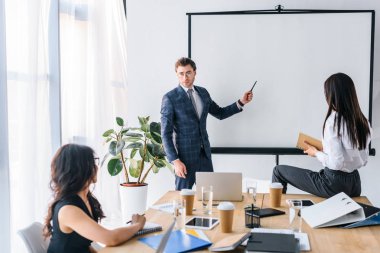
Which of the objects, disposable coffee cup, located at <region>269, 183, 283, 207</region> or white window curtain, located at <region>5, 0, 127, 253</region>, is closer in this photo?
disposable coffee cup, located at <region>269, 183, 283, 207</region>

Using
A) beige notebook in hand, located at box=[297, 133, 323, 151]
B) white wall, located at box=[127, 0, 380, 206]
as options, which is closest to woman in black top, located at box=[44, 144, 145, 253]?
beige notebook in hand, located at box=[297, 133, 323, 151]

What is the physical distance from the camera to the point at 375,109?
3678 mm

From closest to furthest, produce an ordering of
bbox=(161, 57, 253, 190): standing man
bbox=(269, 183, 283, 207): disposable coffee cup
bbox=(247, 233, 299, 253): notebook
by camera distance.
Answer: bbox=(247, 233, 299, 253): notebook, bbox=(269, 183, 283, 207): disposable coffee cup, bbox=(161, 57, 253, 190): standing man

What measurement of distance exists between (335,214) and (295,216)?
0.18 m

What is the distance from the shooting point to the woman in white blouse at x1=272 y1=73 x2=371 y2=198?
8.03 feet

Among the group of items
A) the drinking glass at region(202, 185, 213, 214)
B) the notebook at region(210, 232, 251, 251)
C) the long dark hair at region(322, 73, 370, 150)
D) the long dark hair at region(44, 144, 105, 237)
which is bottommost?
the notebook at region(210, 232, 251, 251)

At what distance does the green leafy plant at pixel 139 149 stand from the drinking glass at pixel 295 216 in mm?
2056

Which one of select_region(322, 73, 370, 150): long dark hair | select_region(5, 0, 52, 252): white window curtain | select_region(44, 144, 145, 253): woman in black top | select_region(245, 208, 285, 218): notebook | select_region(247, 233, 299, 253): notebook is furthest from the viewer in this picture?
select_region(5, 0, 52, 252): white window curtain

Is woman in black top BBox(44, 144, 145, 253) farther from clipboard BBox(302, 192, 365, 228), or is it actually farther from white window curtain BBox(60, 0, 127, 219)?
white window curtain BBox(60, 0, 127, 219)

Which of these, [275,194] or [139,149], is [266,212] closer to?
[275,194]

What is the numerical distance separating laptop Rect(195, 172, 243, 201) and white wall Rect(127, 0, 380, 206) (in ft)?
5.34

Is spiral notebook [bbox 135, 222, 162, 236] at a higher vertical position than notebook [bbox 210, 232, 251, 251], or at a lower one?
lower

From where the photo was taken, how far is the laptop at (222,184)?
86.3 inches

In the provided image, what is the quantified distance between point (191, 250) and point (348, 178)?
138cm
